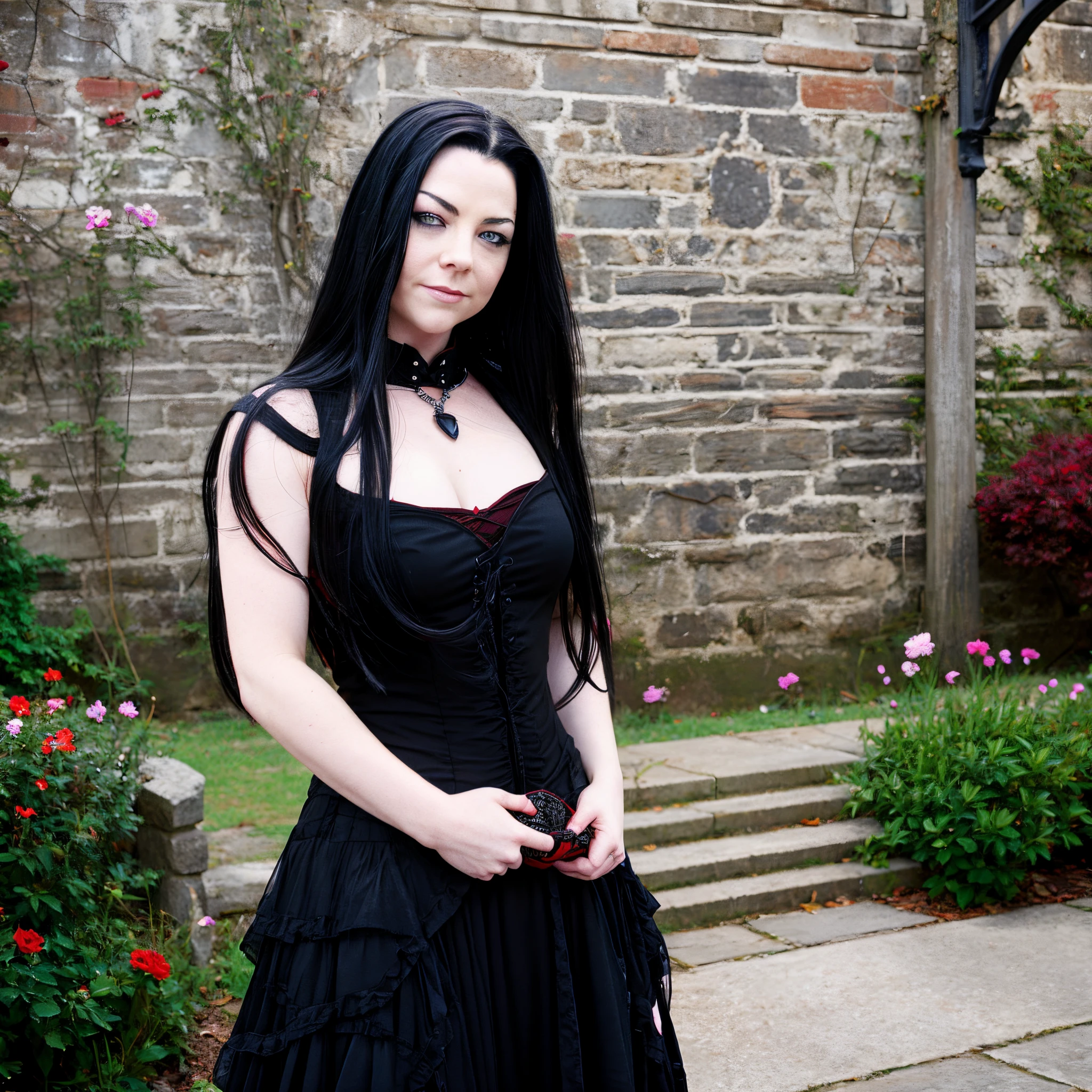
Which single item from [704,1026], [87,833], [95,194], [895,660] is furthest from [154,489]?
[895,660]

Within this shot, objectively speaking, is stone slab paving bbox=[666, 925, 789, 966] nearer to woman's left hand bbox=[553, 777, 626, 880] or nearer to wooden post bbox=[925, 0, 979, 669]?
woman's left hand bbox=[553, 777, 626, 880]

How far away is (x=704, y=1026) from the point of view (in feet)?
9.36

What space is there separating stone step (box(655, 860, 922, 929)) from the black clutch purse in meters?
2.06

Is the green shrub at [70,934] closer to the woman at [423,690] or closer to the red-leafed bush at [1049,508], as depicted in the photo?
the woman at [423,690]

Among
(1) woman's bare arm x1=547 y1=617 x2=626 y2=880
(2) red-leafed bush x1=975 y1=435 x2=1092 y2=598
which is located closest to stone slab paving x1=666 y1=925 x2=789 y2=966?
(1) woman's bare arm x1=547 y1=617 x2=626 y2=880

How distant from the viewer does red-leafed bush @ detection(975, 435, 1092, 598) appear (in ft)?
16.4

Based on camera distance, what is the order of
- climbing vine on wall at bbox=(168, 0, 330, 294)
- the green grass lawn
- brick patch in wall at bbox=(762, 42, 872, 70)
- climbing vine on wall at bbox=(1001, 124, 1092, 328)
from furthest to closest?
climbing vine on wall at bbox=(1001, 124, 1092, 328), brick patch in wall at bbox=(762, 42, 872, 70), climbing vine on wall at bbox=(168, 0, 330, 294), the green grass lawn

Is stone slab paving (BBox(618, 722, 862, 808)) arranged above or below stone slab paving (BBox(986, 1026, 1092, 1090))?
above

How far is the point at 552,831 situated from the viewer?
142 cm

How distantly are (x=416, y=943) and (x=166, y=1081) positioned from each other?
4.82 feet

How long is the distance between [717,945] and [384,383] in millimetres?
2448

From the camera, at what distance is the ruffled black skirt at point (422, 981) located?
131 centimetres

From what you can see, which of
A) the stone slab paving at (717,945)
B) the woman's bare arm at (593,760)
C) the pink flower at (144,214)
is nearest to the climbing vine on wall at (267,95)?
the pink flower at (144,214)

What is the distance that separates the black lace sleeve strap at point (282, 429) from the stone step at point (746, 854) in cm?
248
